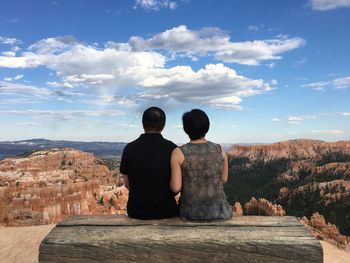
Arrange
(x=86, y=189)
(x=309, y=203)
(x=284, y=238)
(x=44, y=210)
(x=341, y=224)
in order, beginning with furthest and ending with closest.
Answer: (x=309, y=203), (x=341, y=224), (x=86, y=189), (x=44, y=210), (x=284, y=238)

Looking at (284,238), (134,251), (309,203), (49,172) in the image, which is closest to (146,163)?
(134,251)

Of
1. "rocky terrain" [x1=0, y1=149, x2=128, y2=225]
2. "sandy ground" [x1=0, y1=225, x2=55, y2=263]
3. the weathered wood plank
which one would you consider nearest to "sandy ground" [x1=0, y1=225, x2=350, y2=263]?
"sandy ground" [x1=0, y1=225, x2=55, y2=263]

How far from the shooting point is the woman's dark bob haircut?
231 inches

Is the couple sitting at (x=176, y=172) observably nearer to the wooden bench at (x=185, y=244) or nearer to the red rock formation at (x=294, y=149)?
the wooden bench at (x=185, y=244)

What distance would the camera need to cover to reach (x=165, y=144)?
6066 millimetres

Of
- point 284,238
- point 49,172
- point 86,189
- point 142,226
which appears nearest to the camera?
point 284,238

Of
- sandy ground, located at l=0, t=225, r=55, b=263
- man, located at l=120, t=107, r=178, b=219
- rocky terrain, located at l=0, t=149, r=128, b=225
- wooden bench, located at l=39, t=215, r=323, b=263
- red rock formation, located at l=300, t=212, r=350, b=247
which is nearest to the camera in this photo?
wooden bench, located at l=39, t=215, r=323, b=263

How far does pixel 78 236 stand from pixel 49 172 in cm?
5360

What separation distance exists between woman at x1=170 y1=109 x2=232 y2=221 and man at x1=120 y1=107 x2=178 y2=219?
0.17m

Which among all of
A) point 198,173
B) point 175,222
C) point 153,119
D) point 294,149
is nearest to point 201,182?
point 198,173

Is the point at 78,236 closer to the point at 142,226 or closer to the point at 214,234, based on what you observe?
the point at 142,226

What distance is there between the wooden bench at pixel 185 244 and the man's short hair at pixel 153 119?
54.1 inches

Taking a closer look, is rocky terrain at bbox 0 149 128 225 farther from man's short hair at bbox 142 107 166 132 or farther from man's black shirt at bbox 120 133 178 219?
man's short hair at bbox 142 107 166 132

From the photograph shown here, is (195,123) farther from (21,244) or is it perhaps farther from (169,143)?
(21,244)
